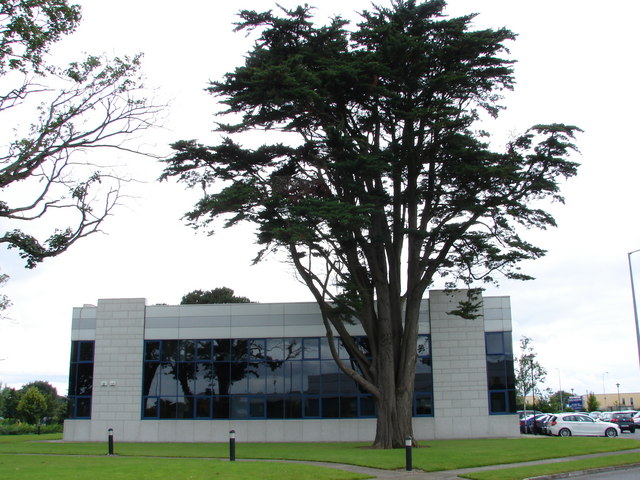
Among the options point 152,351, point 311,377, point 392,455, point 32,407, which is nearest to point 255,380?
point 311,377

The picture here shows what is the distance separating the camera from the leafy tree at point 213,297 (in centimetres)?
6600

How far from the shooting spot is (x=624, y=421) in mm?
44906

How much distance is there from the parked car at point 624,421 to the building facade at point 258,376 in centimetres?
1631

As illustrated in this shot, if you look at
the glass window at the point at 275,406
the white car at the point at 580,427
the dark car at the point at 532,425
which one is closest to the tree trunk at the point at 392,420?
the glass window at the point at 275,406

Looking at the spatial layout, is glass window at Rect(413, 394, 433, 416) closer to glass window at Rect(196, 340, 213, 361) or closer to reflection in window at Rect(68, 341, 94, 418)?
glass window at Rect(196, 340, 213, 361)

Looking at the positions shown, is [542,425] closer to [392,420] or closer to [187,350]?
[392,420]

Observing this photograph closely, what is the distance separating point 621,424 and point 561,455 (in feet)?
87.9

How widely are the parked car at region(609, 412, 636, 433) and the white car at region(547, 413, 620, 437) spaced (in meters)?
7.85

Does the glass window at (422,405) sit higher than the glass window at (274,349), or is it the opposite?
the glass window at (274,349)

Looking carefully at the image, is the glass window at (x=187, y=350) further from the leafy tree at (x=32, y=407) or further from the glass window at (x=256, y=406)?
the leafy tree at (x=32, y=407)

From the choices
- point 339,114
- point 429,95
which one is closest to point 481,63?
point 429,95

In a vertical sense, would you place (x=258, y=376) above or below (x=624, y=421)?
above

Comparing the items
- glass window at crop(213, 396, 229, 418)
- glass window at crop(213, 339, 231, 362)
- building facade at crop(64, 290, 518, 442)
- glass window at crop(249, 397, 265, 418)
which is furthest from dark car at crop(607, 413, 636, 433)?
glass window at crop(213, 339, 231, 362)

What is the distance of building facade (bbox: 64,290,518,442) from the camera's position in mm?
32688
